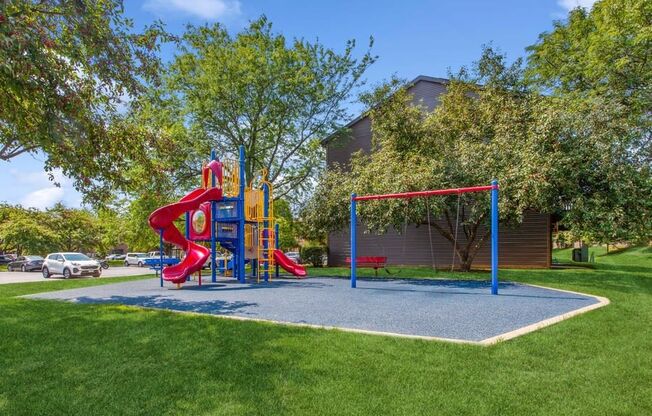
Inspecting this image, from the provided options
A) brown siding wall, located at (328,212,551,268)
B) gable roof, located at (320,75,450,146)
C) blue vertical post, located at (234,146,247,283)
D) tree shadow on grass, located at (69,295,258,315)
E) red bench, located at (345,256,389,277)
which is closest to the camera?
tree shadow on grass, located at (69,295,258,315)

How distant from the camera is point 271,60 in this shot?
2333cm

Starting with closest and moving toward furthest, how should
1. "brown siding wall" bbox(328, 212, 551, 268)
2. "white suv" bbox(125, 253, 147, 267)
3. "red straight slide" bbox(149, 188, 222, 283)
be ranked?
"red straight slide" bbox(149, 188, 222, 283) < "brown siding wall" bbox(328, 212, 551, 268) < "white suv" bbox(125, 253, 147, 267)

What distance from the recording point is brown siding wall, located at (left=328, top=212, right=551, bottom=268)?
73.5 ft

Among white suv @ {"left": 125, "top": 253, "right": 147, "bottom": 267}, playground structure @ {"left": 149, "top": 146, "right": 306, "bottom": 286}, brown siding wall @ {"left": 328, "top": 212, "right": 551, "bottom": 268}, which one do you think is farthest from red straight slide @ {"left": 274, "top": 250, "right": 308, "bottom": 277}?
white suv @ {"left": 125, "top": 253, "right": 147, "bottom": 267}

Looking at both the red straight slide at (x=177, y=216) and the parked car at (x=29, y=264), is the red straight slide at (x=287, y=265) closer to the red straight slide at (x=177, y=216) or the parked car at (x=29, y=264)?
the red straight slide at (x=177, y=216)

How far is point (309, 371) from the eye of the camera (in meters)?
5.08

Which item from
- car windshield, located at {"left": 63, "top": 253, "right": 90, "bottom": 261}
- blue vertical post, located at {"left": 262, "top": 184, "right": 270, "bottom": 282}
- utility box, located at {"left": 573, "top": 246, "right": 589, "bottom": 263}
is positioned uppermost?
blue vertical post, located at {"left": 262, "top": 184, "right": 270, "bottom": 282}

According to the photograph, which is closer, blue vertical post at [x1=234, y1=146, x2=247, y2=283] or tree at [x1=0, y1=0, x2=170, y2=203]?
tree at [x1=0, y1=0, x2=170, y2=203]

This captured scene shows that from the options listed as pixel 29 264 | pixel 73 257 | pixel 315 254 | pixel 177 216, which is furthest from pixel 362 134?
pixel 29 264

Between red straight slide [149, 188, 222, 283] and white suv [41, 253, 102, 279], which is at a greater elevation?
red straight slide [149, 188, 222, 283]

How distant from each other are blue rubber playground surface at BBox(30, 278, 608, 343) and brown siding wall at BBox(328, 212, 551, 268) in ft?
30.5

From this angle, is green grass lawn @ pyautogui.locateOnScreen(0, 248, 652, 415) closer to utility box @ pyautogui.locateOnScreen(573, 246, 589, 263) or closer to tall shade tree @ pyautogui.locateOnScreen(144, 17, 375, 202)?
tall shade tree @ pyautogui.locateOnScreen(144, 17, 375, 202)

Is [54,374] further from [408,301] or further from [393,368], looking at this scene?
[408,301]

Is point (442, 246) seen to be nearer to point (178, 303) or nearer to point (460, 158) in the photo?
point (460, 158)
